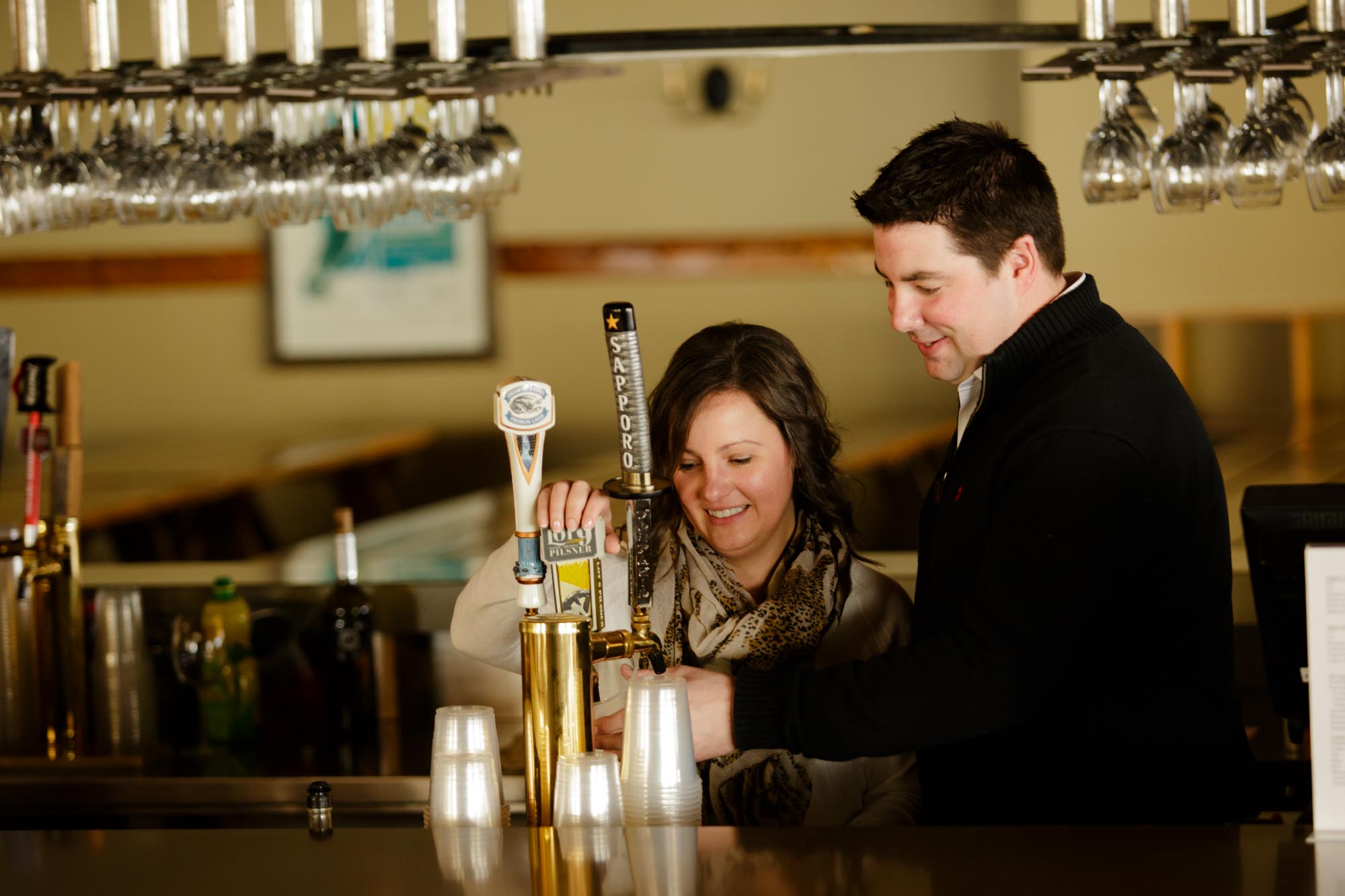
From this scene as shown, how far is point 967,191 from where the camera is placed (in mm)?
1420

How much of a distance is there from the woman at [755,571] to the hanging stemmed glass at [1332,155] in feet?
2.31

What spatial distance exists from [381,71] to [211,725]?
103cm

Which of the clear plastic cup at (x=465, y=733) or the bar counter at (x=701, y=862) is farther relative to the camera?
the clear plastic cup at (x=465, y=733)

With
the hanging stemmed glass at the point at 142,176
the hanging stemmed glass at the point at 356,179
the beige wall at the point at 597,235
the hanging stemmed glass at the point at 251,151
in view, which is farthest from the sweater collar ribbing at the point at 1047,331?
the beige wall at the point at 597,235

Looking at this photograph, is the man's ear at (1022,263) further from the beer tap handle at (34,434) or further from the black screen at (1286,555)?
the beer tap handle at (34,434)

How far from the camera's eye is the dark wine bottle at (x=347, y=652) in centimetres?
221

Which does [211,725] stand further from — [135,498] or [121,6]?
[121,6]

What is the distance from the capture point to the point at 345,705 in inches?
87.2

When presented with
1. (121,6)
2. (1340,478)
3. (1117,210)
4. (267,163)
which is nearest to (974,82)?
(1117,210)

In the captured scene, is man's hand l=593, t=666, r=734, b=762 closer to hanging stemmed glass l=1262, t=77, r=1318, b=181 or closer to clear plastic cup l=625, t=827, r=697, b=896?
clear plastic cup l=625, t=827, r=697, b=896

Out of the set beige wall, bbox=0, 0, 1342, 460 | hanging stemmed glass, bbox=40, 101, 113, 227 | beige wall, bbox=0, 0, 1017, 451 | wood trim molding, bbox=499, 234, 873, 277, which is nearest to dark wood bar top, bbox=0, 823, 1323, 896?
hanging stemmed glass, bbox=40, 101, 113, 227

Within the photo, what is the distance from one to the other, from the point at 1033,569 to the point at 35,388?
1504 mm

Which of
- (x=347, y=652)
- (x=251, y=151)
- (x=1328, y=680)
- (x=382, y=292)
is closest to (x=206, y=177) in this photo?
(x=251, y=151)

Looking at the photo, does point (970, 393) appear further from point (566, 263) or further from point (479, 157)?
point (566, 263)
